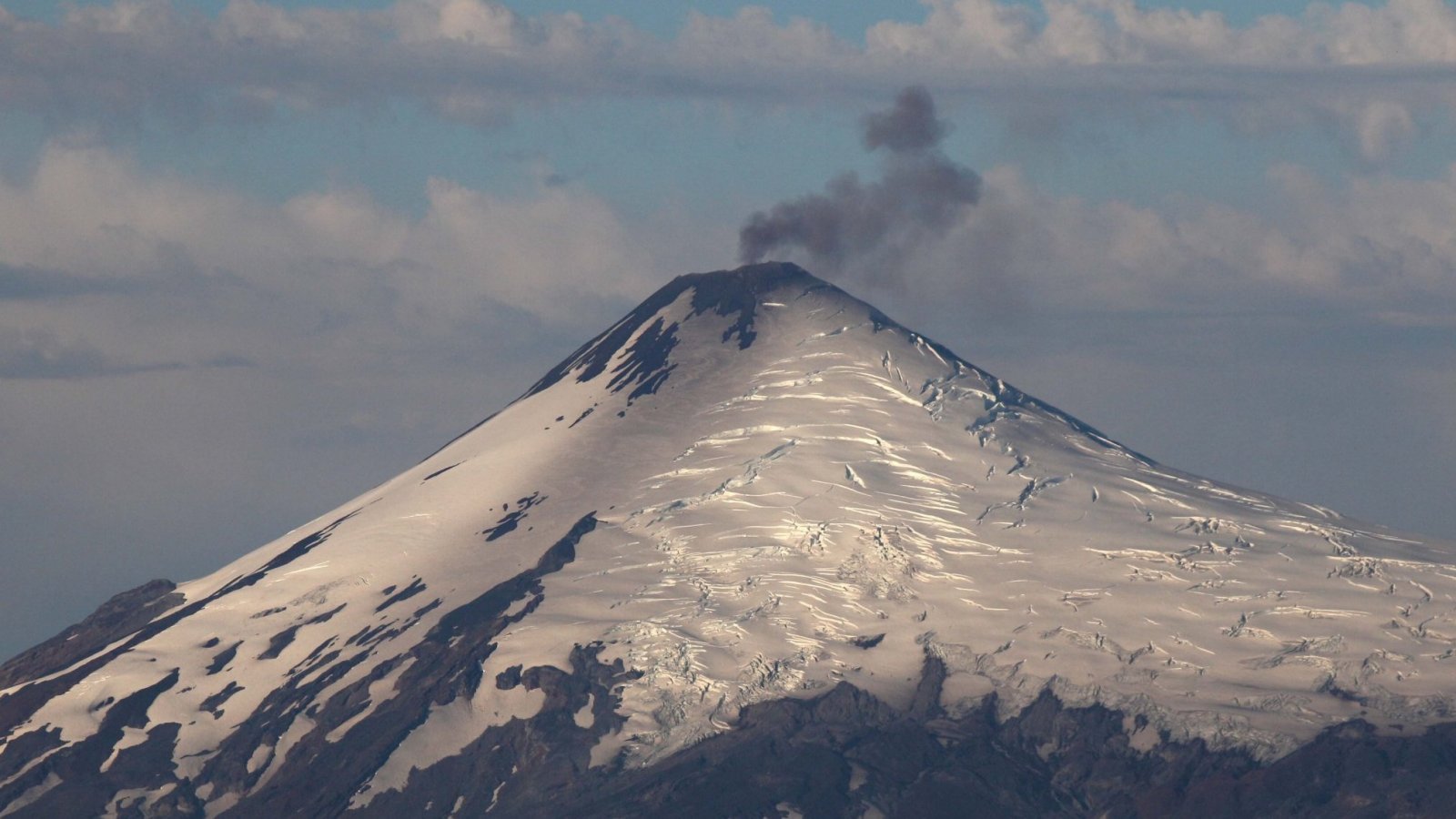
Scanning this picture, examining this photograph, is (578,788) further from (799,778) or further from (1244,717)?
(1244,717)

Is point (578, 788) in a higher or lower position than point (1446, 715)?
higher

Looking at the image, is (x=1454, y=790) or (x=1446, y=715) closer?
(x=1454, y=790)

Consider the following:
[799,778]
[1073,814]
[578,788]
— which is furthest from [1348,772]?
[578,788]

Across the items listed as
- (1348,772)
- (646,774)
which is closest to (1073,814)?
(1348,772)

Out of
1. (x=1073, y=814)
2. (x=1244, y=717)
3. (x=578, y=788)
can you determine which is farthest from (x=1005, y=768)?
(x=578, y=788)

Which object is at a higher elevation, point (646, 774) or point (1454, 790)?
point (646, 774)

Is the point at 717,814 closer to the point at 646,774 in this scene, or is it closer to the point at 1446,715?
the point at 646,774

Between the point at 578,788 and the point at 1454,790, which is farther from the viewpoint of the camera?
the point at 578,788

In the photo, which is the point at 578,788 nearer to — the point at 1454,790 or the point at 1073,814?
the point at 1073,814
